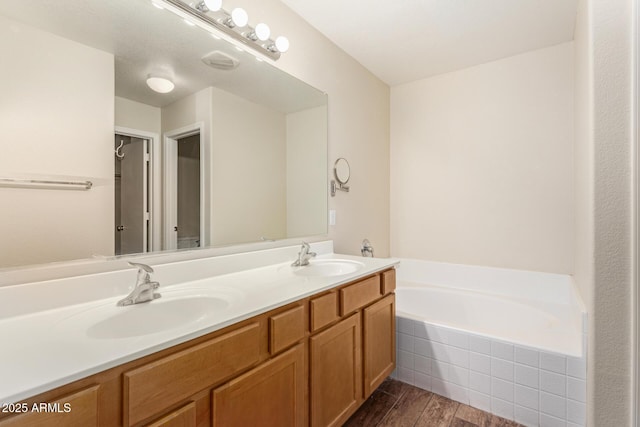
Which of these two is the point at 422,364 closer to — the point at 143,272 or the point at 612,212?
the point at 612,212

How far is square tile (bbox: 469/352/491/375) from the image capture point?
1.70 m

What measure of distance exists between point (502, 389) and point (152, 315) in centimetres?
183

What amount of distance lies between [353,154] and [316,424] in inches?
72.6

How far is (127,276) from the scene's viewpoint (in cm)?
110

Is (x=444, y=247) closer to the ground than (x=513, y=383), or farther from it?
farther from it

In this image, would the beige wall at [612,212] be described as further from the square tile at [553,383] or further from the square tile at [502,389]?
the square tile at [502,389]

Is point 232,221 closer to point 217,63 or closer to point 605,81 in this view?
point 217,63

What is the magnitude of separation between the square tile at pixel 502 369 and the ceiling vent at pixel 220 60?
2171 mm

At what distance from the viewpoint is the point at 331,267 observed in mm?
1813

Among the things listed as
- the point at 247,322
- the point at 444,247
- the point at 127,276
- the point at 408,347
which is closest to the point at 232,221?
the point at 127,276

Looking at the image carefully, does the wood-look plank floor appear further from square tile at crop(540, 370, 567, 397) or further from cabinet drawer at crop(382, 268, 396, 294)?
cabinet drawer at crop(382, 268, 396, 294)

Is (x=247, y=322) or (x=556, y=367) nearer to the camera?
(x=247, y=322)

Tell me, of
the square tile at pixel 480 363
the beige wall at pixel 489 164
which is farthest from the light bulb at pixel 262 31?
the square tile at pixel 480 363

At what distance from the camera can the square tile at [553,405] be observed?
1.49 m
